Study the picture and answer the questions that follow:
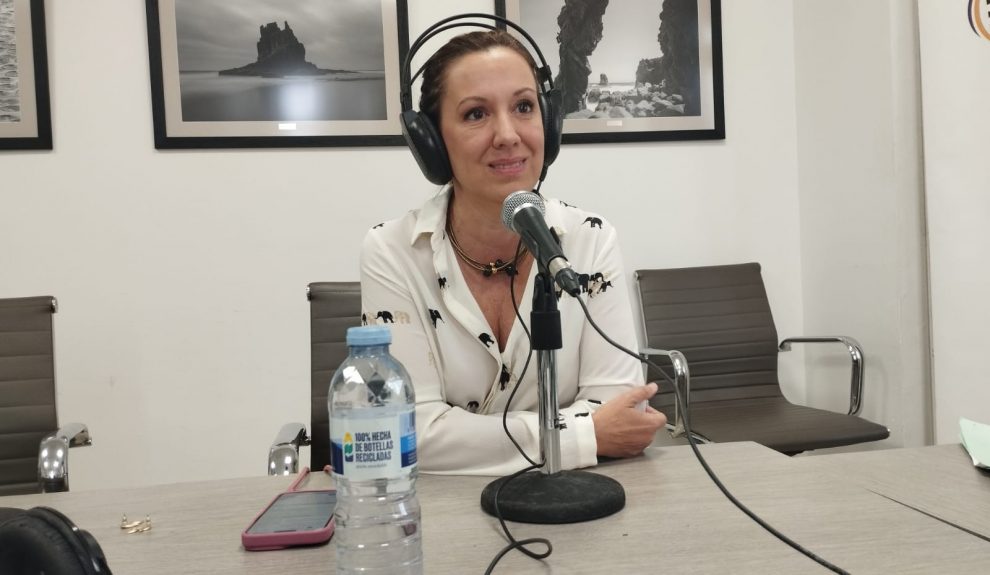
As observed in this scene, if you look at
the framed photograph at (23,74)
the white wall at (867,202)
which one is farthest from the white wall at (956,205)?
the framed photograph at (23,74)

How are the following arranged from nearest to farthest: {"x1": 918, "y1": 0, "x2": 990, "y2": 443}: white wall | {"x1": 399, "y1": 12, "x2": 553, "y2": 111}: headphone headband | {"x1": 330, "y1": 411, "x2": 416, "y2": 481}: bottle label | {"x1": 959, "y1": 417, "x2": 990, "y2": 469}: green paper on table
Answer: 1. {"x1": 330, "y1": 411, "x2": 416, "y2": 481}: bottle label
2. {"x1": 959, "y1": 417, "x2": 990, "y2": 469}: green paper on table
3. {"x1": 399, "y1": 12, "x2": 553, "y2": 111}: headphone headband
4. {"x1": 918, "y1": 0, "x2": 990, "y2": 443}: white wall

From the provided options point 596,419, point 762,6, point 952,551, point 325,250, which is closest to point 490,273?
point 596,419

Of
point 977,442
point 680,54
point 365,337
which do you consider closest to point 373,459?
point 365,337

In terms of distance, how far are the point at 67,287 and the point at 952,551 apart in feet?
8.19

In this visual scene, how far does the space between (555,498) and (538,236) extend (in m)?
0.33

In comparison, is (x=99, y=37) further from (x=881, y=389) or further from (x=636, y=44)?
(x=881, y=389)

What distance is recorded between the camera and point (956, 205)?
2.07 m

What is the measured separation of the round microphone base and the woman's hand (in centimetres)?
14

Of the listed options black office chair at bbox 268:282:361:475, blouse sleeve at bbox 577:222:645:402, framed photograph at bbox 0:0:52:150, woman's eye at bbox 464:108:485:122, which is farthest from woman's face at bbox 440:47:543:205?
framed photograph at bbox 0:0:52:150

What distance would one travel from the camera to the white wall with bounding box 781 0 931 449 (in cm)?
228

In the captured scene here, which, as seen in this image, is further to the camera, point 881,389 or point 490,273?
point 881,389

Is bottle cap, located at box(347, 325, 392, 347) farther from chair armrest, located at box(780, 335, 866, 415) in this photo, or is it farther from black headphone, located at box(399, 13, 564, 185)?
chair armrest, located at box(780, 335, 866, 415)

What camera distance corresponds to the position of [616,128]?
2.62 m

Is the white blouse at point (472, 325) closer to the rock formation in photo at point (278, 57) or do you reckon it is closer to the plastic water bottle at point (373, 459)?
the plastic water bottle at point (373, 459)
